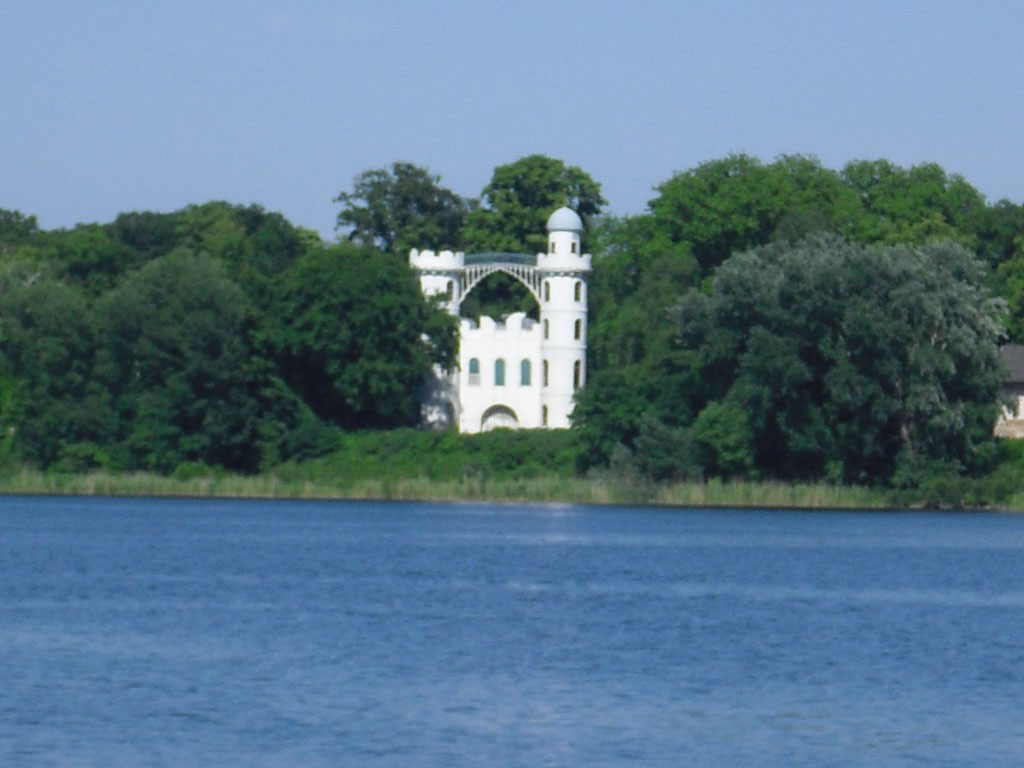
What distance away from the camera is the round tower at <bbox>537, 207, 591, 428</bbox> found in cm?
9506

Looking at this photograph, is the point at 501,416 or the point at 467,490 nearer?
the point at 467,490

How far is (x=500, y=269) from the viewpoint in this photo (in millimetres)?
96625

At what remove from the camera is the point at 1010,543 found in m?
55.0

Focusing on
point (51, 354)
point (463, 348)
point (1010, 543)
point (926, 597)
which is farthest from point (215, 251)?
point (926, 597)

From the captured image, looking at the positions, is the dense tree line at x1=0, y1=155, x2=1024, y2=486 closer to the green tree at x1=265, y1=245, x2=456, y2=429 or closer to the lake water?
the green tree at x1=265, y1=245, x2=456, y2=429

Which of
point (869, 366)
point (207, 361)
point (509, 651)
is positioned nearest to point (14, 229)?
point (207, 361)

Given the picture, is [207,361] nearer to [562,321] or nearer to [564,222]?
[562,321]

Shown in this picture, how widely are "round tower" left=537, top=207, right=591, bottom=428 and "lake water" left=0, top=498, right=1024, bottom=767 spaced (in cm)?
3895

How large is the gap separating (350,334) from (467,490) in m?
11.9

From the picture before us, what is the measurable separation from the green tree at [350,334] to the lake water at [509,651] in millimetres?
27266

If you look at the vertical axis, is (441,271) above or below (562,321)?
above

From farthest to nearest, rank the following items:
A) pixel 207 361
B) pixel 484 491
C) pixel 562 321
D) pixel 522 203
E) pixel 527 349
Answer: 1. pixel 522 203
2. pixel 527 349
3. pixel 562 321
4. pixel 207 361
5. pixel 484 491

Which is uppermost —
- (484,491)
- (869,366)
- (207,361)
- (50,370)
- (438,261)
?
(438,261)

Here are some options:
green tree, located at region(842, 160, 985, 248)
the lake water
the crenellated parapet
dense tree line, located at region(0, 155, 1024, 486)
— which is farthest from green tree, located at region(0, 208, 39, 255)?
the lake water
